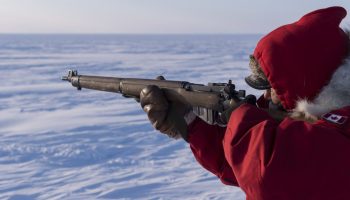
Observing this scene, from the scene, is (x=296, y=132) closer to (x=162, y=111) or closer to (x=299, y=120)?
(x=299, y=120)

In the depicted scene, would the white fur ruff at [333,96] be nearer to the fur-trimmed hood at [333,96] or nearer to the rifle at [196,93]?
the fur-trimmed hood at [333,96]

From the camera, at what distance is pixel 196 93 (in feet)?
7.40

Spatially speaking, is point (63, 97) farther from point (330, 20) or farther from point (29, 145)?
point (330, 20)

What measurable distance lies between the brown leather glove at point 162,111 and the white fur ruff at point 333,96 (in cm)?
73

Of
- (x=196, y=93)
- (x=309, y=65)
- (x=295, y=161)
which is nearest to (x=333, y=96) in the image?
(x=309, y=65)

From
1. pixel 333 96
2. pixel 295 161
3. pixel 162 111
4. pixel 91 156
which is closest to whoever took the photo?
pixel 295 161

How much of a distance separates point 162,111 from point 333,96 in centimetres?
92

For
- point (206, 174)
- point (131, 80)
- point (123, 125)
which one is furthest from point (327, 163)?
point (123, 125)

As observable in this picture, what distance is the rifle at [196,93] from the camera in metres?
2.02

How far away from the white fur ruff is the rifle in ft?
1.24

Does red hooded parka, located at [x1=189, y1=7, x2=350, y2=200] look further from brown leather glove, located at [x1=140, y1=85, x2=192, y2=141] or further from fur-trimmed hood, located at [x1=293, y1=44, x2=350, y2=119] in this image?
brown leather glove, located at [x1=140, y1=85, x2=192, y2=141]

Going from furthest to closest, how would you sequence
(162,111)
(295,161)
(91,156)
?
1. (91,156)
2. (162,111)
3. (295,161)

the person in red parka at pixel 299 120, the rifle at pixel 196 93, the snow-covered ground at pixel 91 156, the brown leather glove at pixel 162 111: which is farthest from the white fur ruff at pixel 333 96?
the snow-covered ground at pixel 91 156

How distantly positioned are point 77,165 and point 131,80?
2.42m
